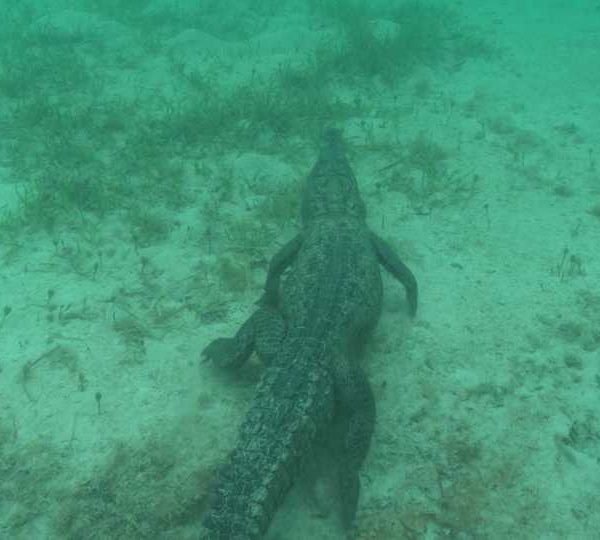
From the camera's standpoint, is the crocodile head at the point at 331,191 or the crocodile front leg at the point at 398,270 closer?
the crocodile front leg at the point at 398,270

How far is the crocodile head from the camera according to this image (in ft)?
18.3

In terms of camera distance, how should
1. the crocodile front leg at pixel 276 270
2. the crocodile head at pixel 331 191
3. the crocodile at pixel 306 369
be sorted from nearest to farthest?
the crocodile at pixel 306 369 < the crocodile front leg at pixel 276 270 < the crocodile head at pixel 331 191

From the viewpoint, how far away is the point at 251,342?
4.24 metres

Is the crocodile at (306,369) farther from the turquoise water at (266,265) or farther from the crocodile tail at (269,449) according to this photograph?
the turquoise water at (266,265)

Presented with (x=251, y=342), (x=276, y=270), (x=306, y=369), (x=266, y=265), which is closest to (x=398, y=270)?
(x=276, y=270)

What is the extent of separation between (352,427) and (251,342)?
3.74 ft

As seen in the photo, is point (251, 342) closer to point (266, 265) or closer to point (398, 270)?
point (266, 265)

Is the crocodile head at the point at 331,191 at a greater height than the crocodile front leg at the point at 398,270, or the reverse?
the crocodile head at the point at 331,191

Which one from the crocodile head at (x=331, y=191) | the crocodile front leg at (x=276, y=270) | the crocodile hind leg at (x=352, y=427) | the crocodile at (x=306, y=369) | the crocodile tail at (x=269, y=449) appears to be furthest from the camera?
the crocodile head at (x=331, y=191)

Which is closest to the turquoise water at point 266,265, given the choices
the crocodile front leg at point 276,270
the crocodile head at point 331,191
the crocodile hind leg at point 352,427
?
the crocodile hind leg at point 352,427

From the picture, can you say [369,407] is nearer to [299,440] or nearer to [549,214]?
[299,440]

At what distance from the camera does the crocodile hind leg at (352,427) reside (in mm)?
3506

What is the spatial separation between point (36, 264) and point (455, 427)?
182 inches

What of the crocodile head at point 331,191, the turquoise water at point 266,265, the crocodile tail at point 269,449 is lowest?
the turquoise water at point 266,265
